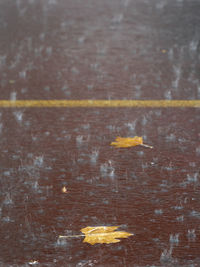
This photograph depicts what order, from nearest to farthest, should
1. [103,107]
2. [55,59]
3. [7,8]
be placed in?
[103,107] < [55,59] < [7,8]

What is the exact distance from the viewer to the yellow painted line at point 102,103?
12.4 feet

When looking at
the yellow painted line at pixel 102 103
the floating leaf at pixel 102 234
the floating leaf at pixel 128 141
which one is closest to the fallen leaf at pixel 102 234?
the floating leaf at pixel 102 234

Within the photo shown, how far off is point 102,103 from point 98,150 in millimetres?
884

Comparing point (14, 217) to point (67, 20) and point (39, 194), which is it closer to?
point (39, 194)

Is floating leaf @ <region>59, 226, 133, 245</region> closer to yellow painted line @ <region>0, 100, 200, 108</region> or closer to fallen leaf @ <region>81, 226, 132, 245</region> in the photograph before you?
fallen leaf @ <region>81, 226, 132, 245</region>

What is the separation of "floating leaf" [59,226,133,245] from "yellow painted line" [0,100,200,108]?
1661 millimetres

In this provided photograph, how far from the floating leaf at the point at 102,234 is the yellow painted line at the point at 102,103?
5.45ft

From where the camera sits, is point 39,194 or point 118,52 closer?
point 39,194

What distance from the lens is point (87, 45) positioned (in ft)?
17.8

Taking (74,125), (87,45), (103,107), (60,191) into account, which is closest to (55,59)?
(87,45)

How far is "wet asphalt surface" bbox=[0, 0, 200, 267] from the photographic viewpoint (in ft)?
7.00

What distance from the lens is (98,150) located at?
304cm

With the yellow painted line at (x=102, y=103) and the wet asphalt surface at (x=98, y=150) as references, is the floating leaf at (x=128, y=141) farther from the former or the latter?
the yellow painted line at (x=102, y=103)

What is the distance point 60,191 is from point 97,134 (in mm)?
777
